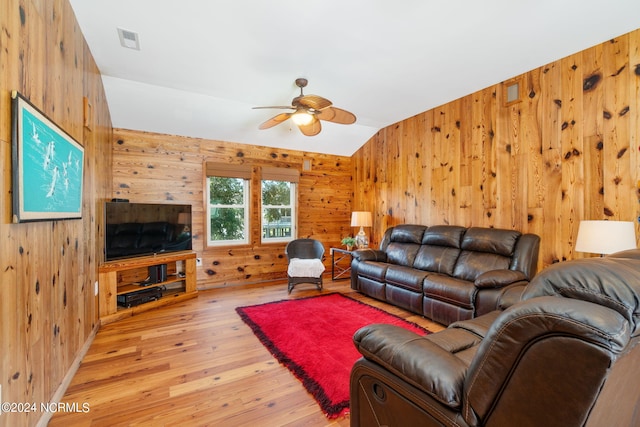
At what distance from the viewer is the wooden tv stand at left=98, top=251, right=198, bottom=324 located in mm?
3115

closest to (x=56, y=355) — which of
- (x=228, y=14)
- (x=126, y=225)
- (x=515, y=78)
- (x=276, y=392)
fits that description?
(x=276, y=392)

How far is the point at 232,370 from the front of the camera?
7.34 ft

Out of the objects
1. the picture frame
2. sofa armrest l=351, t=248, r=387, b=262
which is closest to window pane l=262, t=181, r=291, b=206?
sofa armrest l=351, t=248, r=387, b=262

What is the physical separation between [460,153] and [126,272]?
486cm

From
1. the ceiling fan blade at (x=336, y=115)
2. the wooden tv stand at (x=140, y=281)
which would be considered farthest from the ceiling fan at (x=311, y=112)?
the wooden tv stand at (x=140, y=281)

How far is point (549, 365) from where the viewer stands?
2.32 feet

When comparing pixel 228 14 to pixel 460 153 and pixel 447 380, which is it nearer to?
pixel 447 380

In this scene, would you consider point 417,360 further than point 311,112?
No

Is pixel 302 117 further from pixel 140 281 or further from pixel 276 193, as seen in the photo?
pixel 140 281

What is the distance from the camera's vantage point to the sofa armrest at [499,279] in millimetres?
2664

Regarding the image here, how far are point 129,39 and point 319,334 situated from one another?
3.27 meters

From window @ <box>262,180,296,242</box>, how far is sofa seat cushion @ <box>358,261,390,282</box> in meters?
1.79

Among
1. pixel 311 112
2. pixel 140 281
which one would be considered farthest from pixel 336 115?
pixel 140 281

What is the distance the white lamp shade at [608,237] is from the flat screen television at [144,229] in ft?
14.8
